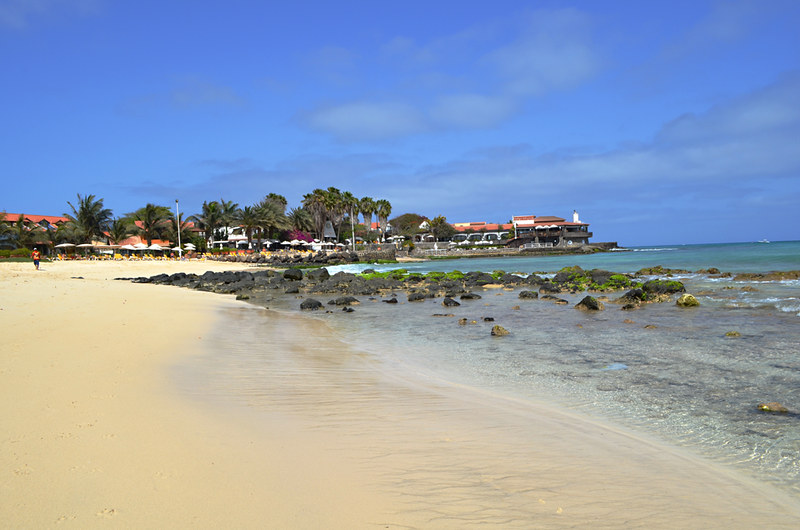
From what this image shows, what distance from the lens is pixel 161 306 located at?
49.7 ft

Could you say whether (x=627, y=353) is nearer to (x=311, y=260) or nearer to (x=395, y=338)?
(x=395, y=338)

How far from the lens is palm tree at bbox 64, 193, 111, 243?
65125 millimetres

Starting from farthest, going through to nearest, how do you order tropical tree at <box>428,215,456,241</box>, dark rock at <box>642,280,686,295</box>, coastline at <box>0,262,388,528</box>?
tropical tree at <box>428,215,456,241</box>
dark rock at <box>642,280,686,295</box>
coastline at <box>0,262,388,528</box>

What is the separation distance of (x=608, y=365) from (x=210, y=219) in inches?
3194

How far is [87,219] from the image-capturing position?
2586 inches

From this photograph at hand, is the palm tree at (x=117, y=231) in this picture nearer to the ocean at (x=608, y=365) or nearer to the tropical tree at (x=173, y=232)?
the tropical tree at (x=173, y=232)

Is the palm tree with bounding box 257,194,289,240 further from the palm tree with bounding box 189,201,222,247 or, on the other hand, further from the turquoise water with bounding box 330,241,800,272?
the turquoise water with bounding box 330,241,800,272

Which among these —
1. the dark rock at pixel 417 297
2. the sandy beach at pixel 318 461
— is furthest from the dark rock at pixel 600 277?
the sandy beach at pixel 318 461

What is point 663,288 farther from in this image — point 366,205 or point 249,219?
→ point 366,205

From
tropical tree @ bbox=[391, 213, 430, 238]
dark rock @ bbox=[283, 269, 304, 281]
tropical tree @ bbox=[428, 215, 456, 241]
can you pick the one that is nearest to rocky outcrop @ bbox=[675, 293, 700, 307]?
dark rock @ bbox=[283, 269, 304, 281]

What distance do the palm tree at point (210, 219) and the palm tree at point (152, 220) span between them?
5.73 metres

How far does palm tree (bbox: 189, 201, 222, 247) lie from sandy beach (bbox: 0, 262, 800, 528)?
3096 inches

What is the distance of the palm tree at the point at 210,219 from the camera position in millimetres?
80688

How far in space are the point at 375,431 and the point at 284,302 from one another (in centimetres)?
1812
